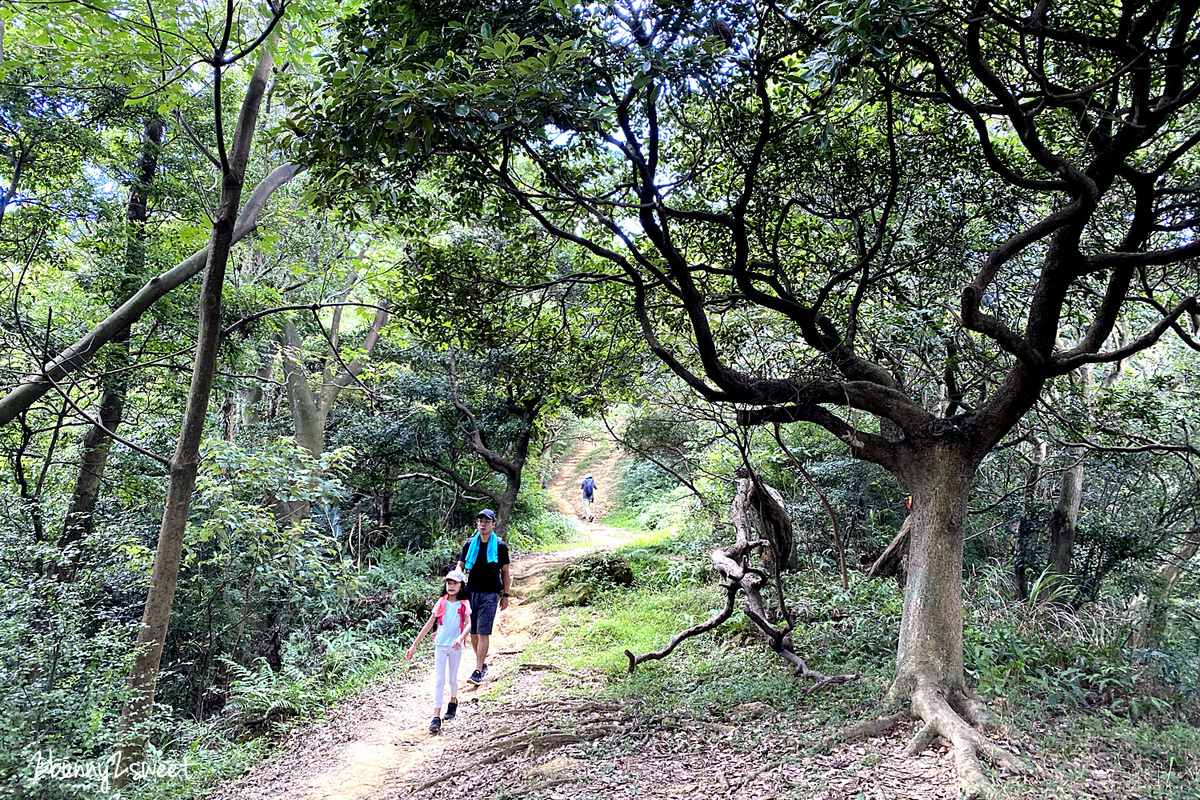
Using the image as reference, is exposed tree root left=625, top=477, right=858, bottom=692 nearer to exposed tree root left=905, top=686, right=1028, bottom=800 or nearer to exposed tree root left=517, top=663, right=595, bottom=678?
exposed tree root left=517, top=663, right=595, bottom=678

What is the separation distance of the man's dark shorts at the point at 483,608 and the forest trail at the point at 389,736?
3.28 ft

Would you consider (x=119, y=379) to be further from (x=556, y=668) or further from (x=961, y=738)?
(x=961, y=738)

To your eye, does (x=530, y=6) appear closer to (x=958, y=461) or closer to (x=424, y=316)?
(x=424, y=316)

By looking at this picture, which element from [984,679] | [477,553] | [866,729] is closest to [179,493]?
[477,553]

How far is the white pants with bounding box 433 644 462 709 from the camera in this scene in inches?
256

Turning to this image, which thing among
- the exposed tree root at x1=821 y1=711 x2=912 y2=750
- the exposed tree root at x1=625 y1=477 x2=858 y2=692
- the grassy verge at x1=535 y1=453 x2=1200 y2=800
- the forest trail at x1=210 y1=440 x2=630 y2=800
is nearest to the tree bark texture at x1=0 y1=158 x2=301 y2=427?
the forest trail at x1=210 y1=440 x2=630 y2=800

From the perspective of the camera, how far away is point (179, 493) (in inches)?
201

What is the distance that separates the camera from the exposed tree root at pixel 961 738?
4.12m

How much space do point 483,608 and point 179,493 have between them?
11.0ft

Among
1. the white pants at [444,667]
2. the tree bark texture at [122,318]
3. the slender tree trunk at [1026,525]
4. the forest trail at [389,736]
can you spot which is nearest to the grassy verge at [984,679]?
the slender tree trunk at [1026,525]

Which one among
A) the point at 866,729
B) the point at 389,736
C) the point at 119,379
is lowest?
the point at 389,736

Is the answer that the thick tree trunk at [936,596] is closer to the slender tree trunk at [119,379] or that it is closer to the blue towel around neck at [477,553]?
the blue towel around neck at [477,553]

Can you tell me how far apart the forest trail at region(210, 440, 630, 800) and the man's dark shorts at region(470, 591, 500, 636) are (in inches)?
39.4

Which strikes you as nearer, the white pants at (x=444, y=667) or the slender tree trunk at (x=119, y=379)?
the white pants at (x=444, y=667)
